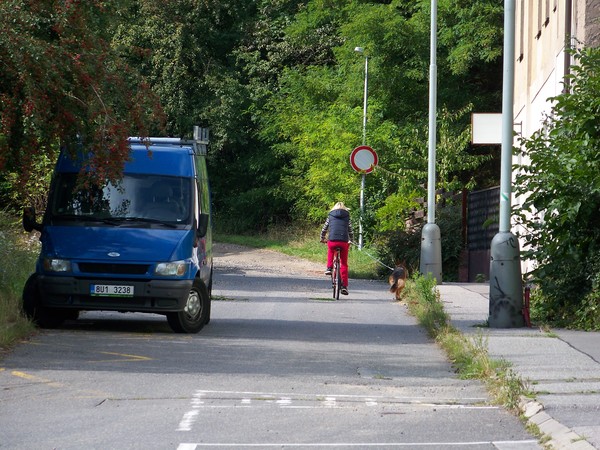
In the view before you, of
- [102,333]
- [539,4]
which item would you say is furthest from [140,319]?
[539,4]

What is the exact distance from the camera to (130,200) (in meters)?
16.2

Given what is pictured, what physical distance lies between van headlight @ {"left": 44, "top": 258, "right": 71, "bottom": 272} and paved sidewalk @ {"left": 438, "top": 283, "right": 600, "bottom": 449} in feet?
15.8

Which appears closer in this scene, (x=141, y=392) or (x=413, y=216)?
(x=141, y=392)

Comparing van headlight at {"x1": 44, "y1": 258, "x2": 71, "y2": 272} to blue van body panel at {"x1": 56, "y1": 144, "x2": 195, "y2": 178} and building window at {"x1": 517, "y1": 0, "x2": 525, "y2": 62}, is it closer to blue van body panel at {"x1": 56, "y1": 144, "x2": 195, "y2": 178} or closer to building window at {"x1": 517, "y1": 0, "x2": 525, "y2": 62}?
blue van body panel at {"x1": 56, "y1": 144, "x2": 195, "y2": 178}

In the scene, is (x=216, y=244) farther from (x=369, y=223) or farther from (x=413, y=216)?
(x=413, y=216)

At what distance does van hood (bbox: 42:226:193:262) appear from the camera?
15406 millimetres

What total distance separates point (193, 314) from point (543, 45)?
15.3 metres

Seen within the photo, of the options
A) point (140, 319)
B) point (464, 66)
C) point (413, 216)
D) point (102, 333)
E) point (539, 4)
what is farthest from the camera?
point (464, 66)

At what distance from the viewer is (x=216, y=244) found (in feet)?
157

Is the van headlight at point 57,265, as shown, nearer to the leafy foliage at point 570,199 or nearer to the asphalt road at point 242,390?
the asphalt road at point 242,390

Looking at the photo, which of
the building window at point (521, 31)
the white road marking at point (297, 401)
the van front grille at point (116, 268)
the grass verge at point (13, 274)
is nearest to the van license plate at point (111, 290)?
the van front grille at point (116, 268)

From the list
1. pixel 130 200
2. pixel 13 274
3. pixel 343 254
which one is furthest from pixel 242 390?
pixel 343 254

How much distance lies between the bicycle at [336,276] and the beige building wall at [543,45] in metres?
3.27

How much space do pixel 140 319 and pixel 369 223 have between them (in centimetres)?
2260
